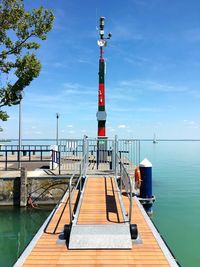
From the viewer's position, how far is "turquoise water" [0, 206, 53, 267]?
1251 cm

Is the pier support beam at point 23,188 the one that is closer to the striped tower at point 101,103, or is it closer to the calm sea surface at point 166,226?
the calm sea surface at point 166,226

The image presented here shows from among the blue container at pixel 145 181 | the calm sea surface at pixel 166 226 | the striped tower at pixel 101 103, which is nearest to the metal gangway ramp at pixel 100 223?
the blue container at pixel 145 181

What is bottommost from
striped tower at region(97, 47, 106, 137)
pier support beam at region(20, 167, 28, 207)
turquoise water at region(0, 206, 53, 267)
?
turquoise water at region(0, 206, 53, 267)

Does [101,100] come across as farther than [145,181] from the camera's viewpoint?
Yes

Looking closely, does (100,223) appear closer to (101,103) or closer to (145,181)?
(145,181)

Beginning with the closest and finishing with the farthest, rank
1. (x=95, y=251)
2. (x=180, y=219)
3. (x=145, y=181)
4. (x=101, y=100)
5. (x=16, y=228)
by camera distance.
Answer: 1. (x=95, y=251)
2. (x=145, y=181)
3. (x=16, y=228)
4. (x=180, y=219)
5. (x=101, y=100)

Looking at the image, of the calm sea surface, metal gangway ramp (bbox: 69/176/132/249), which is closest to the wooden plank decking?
metal gangway ramp (bbox: 69/176/132/249)

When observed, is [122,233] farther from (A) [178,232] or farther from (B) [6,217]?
(B) [6,217]

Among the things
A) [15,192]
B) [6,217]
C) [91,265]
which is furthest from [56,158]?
[91,265]

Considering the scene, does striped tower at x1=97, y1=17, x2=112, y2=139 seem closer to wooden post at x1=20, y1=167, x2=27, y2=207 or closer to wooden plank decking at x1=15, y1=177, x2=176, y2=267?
wooden post at x1=20, y1=167, x2=27, y2=207

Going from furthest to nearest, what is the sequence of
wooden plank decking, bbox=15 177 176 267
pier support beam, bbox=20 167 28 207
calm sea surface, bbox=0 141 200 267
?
pier support beam, bbox=20 167 28 207
calm sea surface, bbox=0 141 200 267
wooden plank decking, bbox=15 177 176 267

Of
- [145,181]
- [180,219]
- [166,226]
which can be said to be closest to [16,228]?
[145,181]

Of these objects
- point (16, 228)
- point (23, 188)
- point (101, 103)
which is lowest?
point (16, 228)

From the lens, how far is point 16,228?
1591cm
